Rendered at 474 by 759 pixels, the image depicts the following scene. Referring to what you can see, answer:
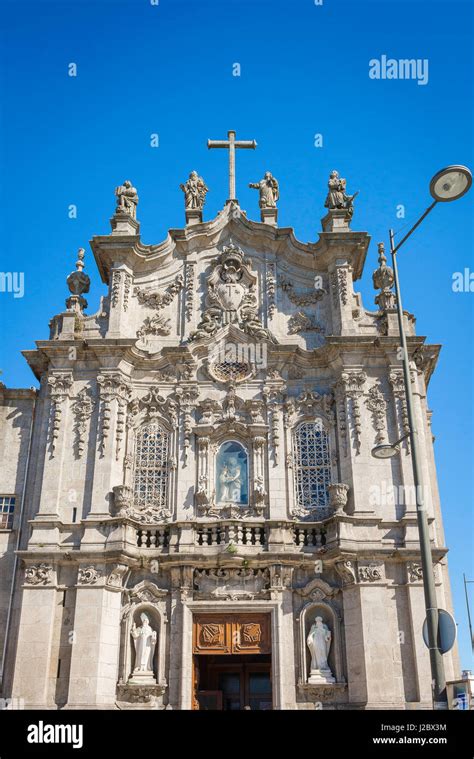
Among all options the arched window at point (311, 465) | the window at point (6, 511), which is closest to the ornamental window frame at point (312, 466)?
the arched window at point (311, 465)

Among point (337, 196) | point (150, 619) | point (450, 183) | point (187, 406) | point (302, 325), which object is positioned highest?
point (337, 196)

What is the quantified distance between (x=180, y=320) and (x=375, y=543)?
982cm

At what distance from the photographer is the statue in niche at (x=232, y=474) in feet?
75.8

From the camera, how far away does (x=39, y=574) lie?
2139 cm

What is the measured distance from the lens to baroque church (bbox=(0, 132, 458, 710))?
20.7m

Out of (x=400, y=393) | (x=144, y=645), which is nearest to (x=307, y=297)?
(x=400, y=393)

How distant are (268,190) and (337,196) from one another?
260 cm

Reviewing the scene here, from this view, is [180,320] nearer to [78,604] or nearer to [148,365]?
[148,365]

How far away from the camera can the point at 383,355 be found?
2422cm

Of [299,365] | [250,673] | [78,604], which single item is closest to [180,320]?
[299,365]

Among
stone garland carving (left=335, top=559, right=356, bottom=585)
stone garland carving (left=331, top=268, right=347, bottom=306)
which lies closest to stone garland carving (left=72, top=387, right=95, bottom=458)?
stone garland carving (left=335, top=559, right=356, bottom=585)

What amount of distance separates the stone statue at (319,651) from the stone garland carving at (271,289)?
10135mm

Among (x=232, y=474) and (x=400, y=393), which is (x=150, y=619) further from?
(x=400, y=393)

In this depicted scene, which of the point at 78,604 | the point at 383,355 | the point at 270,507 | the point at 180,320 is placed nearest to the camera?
the point at 78,604
